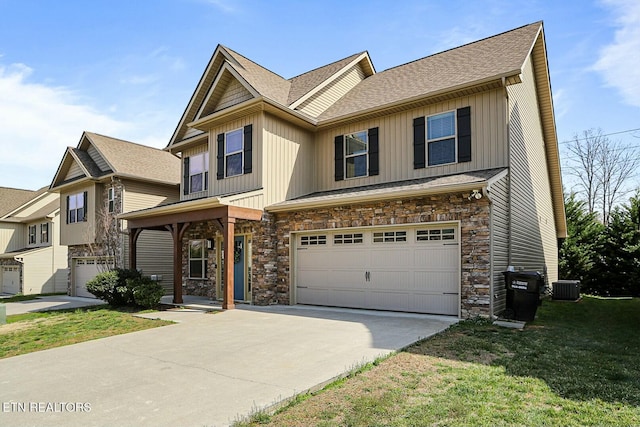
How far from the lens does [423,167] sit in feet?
37.2

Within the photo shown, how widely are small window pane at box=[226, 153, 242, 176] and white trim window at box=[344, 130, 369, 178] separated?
127 inches

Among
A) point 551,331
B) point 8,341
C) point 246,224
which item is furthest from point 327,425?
point 246,224

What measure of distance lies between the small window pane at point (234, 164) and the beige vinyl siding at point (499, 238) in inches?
285

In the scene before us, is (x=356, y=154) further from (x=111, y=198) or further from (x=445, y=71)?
(x=111, y=198)

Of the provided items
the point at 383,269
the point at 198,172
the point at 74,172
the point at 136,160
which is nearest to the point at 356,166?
the point at 383,269

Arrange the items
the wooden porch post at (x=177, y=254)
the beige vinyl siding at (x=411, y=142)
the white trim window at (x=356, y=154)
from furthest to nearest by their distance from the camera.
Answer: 1. the wooden porch post at (x=177, y=254)
2. the white trim window at (x=356, y=154)
3. the beige vinyl siding at (x=411, y=142)

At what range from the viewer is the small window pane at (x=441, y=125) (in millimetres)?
11055

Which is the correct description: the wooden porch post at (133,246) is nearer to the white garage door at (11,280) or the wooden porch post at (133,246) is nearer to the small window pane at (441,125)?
the small window pane at (441,125)

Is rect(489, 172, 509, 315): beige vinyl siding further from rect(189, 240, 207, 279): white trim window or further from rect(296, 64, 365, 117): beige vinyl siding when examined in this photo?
rect(189, 240, 207, 279): white trim window

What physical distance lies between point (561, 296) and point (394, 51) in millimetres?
10690

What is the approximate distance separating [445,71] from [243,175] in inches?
264

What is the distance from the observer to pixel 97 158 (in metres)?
18.9

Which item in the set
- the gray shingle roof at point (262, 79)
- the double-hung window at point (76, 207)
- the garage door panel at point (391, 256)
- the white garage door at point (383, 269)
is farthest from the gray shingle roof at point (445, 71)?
the double-hung window at point (76, 207)

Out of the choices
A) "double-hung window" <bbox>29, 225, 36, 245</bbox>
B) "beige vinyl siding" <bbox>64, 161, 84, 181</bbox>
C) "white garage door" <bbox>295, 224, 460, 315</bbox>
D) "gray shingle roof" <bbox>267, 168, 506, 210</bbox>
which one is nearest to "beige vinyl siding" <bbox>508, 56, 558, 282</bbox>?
"gray shingle roof" <bbox>267, 168, 506, 210</bbox>
